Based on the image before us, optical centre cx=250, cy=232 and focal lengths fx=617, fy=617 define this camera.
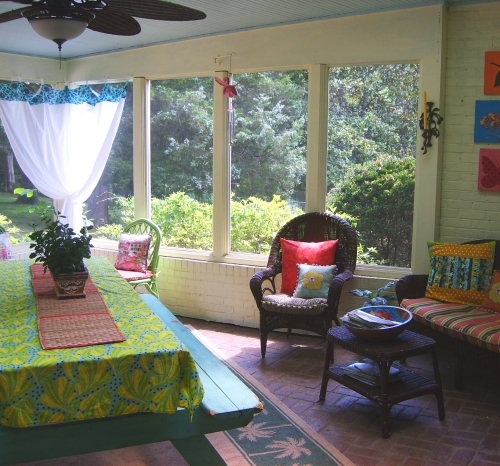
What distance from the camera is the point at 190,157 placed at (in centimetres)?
556

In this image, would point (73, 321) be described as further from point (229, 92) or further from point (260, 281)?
point (229, 92)

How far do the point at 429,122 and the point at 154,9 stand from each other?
8.08ft

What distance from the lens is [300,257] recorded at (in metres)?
4.70

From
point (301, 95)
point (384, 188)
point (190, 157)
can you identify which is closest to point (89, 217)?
point (190, 157)

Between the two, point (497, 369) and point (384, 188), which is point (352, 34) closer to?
point (384, 188)

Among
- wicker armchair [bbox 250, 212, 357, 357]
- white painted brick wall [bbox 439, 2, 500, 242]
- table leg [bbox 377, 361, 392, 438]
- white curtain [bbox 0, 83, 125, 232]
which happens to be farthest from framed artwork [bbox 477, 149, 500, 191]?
white curtain [bbox 0, 83, 125, 232]

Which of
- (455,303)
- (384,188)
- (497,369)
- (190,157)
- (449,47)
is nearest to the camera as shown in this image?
(497,369)

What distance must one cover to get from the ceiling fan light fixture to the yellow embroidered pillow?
2865mm

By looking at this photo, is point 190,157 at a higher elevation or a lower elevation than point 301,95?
lower

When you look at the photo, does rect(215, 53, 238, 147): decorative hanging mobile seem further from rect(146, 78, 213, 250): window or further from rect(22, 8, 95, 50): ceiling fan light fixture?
rect(22, 8, 95, 50): ceiling fan light fixture

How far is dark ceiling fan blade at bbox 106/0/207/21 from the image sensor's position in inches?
104

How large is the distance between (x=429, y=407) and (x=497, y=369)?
45cm

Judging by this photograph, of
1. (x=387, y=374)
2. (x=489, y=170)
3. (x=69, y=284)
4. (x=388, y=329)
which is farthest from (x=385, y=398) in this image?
(x=489, y=170)

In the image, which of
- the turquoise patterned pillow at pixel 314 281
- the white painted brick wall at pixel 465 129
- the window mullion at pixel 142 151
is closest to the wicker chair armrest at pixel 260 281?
the turquoise patterned pillow at pixel 314 281
